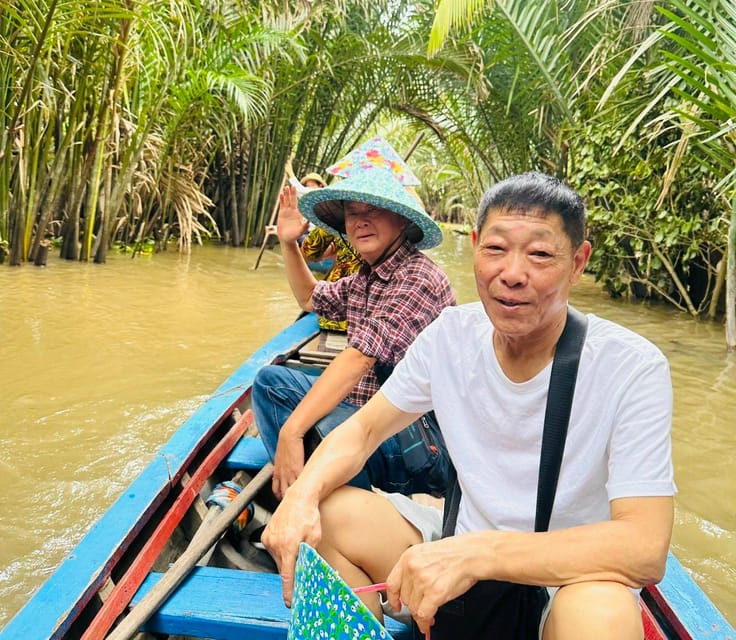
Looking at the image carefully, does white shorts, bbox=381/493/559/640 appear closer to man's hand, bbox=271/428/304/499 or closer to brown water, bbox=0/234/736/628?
man's hand, bbox=271/428/304/499

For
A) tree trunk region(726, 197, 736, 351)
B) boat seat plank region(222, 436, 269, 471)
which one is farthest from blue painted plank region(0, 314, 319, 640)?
tree trunk region(726, 197, 736, 351)

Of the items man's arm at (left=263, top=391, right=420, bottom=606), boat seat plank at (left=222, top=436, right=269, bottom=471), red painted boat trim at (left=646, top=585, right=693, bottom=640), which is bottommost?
boat seat plank at (left=222, top=436, right=269, bottom=471)

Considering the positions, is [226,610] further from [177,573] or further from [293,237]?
[293,237]

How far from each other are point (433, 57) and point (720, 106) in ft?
17.1

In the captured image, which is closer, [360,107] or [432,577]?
[432,577]

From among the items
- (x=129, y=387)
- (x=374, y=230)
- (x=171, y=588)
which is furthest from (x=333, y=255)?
(x=171, y=588)

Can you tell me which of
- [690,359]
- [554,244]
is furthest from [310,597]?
[690,359]

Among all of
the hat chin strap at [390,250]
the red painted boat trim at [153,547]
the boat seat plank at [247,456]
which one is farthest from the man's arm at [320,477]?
the boat seat plank at [247,456]

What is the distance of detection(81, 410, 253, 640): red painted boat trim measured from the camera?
54.6 inches

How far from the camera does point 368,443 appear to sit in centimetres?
141

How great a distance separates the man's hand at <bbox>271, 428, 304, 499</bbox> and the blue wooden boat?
0.58 feet

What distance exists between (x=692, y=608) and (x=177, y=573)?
1081 millimetres

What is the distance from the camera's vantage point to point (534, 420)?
1.16 metres

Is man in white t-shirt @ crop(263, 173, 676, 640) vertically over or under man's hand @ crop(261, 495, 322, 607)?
over
